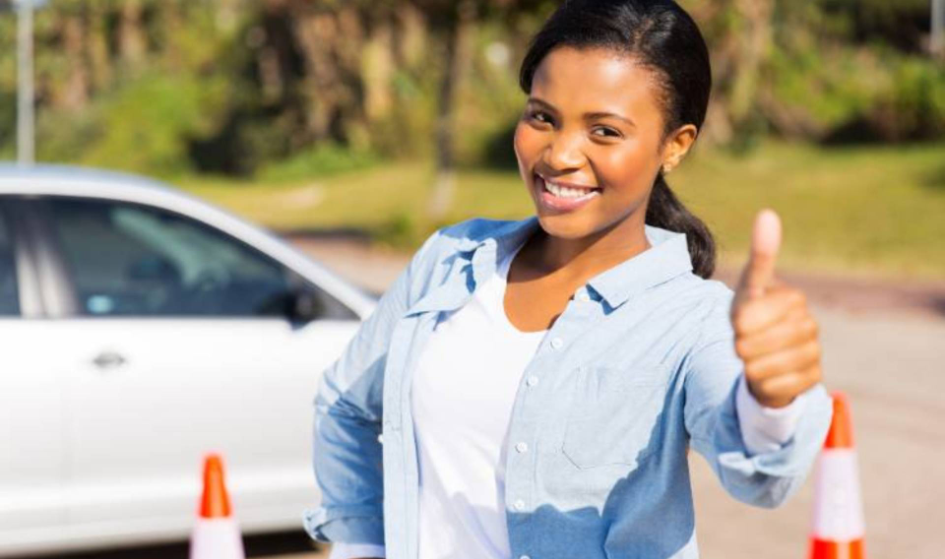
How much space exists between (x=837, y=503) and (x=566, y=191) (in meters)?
2.37

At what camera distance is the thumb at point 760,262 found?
5.20ft

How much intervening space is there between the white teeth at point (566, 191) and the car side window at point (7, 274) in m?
3.86

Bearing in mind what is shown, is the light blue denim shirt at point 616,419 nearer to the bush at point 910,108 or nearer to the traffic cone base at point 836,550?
the traffic cone base at point 836,550

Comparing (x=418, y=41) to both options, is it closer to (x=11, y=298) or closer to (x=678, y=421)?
(x=11, y=298)

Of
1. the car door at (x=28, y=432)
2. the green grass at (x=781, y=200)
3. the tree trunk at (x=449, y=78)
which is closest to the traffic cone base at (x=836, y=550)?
the car door at (x=28, y=432)

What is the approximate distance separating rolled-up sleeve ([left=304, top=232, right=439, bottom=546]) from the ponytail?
337 mm

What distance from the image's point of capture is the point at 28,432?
5.44 metres

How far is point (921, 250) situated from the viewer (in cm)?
1927

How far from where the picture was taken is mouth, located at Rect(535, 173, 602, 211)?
210cm

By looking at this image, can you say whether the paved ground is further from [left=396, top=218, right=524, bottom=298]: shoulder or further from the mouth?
the mouth

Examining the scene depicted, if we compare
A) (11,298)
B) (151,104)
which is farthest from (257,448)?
(151,104)

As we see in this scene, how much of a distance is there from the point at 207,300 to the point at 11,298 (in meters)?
0.77

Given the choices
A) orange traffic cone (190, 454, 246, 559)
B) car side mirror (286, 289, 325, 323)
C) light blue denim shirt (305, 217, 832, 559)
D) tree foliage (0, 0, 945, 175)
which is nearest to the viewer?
light blue denim shirt (305, 217, 832, 559)

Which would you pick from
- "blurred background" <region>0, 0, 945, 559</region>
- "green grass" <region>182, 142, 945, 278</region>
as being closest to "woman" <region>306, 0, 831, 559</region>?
"blurred background" <region>0, 0, 945, 559</region>
